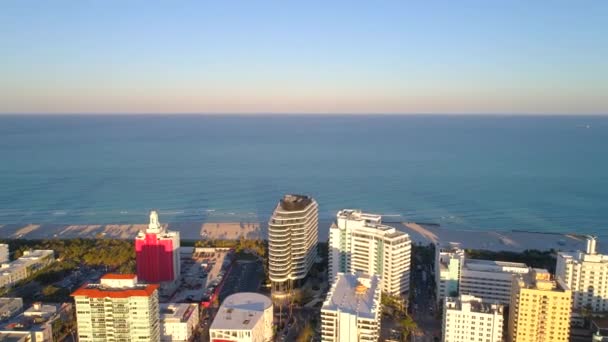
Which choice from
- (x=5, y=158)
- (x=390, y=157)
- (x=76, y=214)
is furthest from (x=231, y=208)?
(x=5, y=158)

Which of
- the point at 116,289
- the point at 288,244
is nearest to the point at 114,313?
the point at 116,289

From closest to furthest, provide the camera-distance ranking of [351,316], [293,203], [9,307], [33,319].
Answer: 1. [351,316]
2. [33,319]
3. [9,307]
4. [293,203]

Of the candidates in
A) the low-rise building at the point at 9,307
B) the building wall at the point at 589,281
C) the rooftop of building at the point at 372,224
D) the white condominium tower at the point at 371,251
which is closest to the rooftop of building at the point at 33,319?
the low-rise building at the point at 9,307

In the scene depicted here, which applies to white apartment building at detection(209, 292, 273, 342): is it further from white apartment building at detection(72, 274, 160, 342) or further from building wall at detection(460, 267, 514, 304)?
building wall at detection(460, 267, 514, 304)

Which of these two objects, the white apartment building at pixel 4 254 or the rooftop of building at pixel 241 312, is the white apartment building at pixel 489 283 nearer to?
the rooftop of building at pixel 241 312

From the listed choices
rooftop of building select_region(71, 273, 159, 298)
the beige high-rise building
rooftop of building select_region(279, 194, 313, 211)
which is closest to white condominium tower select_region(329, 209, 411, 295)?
rooftop of building select_region(279, 194, 313, 211)

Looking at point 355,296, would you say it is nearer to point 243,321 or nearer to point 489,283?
point 243,321
